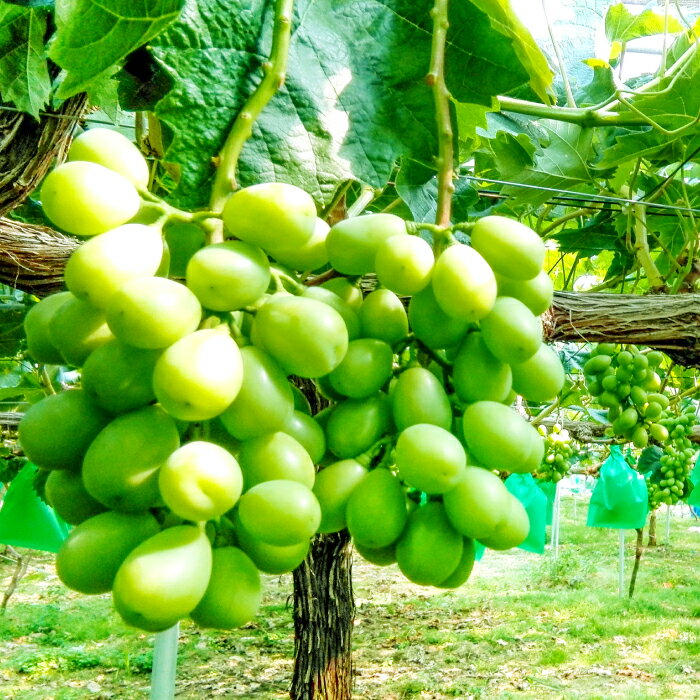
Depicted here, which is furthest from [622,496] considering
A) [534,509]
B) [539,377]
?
[539,377]

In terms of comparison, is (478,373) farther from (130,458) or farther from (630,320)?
(630,320)

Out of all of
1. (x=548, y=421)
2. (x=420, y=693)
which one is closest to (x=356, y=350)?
(x=420, y=693)

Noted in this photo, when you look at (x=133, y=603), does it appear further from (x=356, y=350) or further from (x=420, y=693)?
(x=420, y=693)

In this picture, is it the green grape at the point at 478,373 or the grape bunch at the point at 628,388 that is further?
the grape bunch at the point at 628,388

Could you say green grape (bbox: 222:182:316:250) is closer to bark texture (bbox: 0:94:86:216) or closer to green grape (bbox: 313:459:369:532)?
green grape (bbox: 313:459:369:532)

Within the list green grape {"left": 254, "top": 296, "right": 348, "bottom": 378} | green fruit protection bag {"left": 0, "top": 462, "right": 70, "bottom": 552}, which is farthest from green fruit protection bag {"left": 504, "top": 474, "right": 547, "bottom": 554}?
green grape {"left": 254, "top": 296, "right": 348, "bottom": 378}

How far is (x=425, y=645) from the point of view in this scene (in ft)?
21.6

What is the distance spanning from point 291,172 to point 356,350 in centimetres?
19

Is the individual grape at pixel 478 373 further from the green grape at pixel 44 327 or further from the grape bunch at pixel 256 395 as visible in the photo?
the green grape at pixel 44 327

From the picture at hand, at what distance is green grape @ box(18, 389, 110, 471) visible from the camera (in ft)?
1.41

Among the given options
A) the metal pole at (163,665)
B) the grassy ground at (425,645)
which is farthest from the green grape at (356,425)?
the grassy ground at (425,645)

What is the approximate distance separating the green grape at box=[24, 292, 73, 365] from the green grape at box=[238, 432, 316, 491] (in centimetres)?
15

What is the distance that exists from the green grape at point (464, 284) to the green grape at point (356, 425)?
77 mm

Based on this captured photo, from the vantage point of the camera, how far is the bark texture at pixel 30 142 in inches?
45.5
